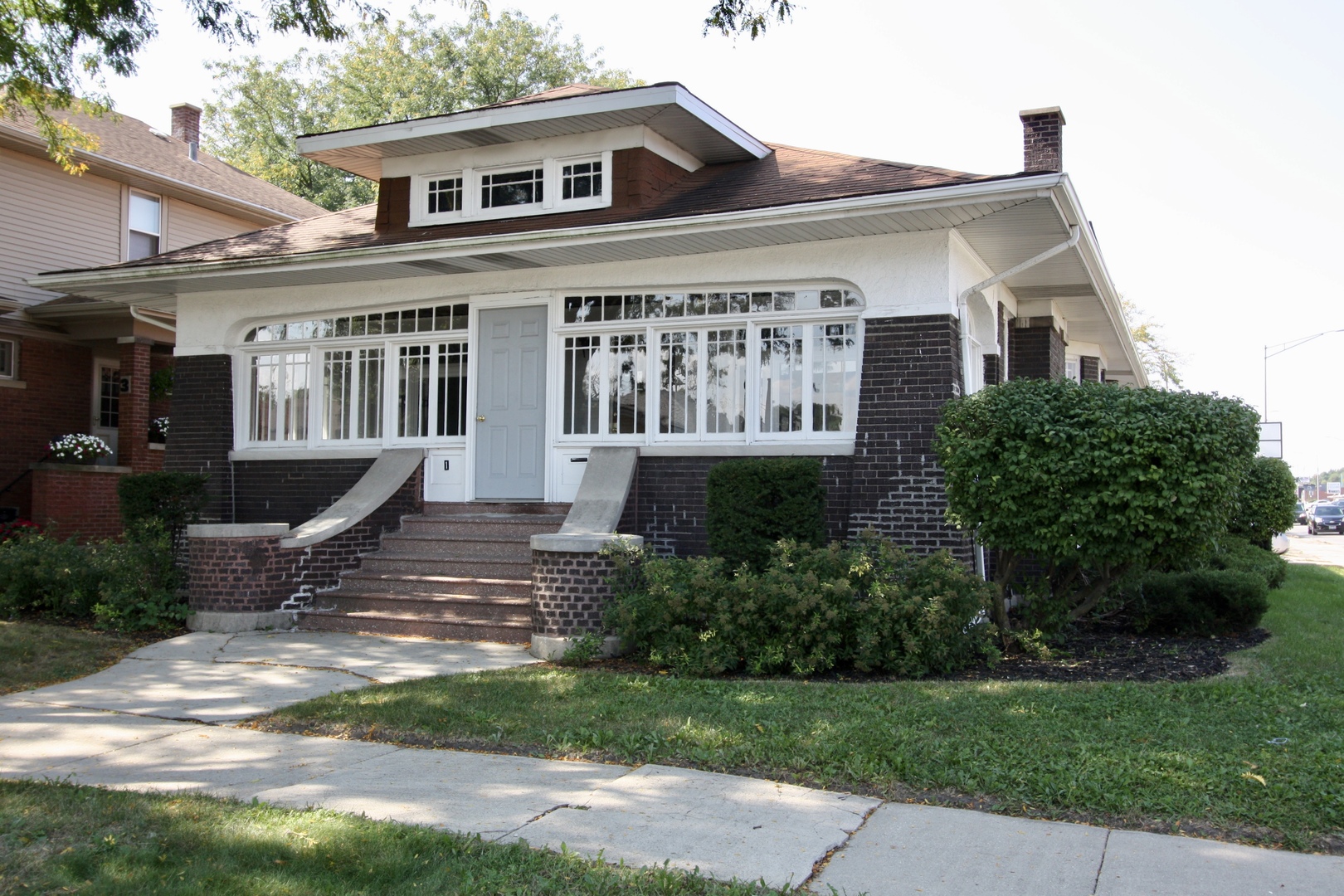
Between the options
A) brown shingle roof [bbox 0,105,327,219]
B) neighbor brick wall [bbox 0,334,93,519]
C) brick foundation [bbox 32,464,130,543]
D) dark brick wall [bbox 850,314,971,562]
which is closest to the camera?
dark brick wall [bbox 850,314,971,562]

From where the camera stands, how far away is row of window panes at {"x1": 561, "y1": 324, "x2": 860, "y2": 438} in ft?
33.9

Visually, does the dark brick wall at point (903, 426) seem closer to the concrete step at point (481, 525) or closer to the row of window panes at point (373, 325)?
the concrete step at point (481, 525)

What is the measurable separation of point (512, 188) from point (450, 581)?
480 centimetres

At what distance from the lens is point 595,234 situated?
10156 millimetres

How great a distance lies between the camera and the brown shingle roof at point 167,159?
18469 millimetres

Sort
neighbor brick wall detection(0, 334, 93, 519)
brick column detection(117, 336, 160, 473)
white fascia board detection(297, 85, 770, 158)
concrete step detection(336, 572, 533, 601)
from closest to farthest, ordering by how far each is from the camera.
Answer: concrete step detection(336, 572, 533, 601) < white fascia board detection(297, 85, 770, 158) < brick column detection(117, 336, 160, 473) < neighbor brick wall detection(0, 334, 93, 519)

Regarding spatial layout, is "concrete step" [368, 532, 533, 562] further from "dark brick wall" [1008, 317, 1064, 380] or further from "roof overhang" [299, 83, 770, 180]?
"dark brick wall" [1008, 317, 1064, 380]

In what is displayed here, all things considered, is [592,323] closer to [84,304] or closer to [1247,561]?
[1247,561]

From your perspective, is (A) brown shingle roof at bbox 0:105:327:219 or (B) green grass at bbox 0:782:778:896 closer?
(B) green grass at bbox 0:782:778:896

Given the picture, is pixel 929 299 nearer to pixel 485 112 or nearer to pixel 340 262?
pixel 485 112

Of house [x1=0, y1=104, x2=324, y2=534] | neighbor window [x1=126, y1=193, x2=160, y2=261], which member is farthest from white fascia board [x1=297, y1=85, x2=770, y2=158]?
neighbor window [x1=126, y1=193, x2=160, y2=261]

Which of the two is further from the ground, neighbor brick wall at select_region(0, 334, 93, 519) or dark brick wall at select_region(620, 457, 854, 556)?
neighbor brick wall at select_region(0, 334, 93, 519)

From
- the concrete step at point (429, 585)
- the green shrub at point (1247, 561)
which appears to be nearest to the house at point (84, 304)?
the concrete step at point (429, 585)

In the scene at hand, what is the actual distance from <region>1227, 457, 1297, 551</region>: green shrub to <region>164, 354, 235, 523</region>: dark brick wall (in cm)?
1485
